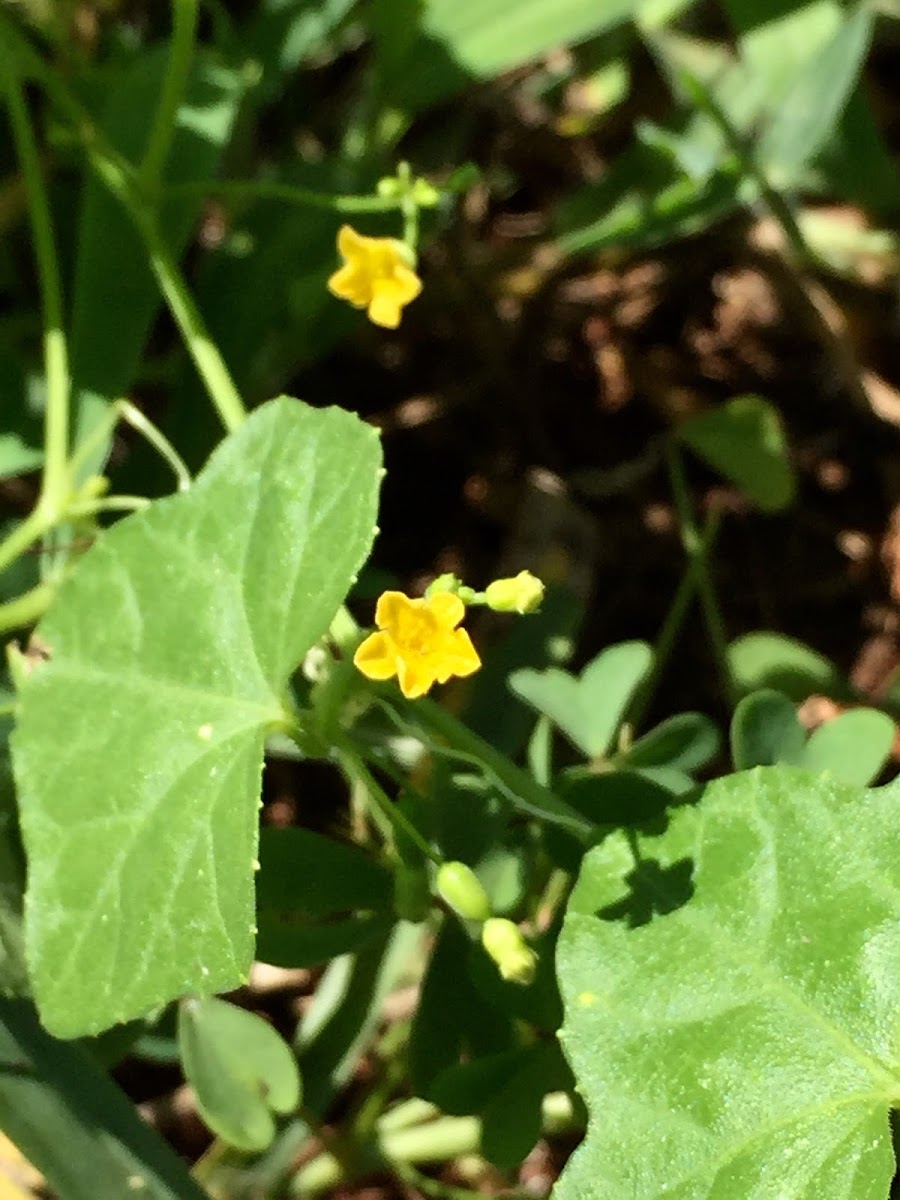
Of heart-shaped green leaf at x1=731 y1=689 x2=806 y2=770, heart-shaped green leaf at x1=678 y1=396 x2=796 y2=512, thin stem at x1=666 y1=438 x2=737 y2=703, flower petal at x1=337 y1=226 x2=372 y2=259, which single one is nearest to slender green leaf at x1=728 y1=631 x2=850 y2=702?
thin stem at x1=666 y1=438 x2=737 y2=703

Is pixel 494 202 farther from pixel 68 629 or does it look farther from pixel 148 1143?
pixel 148 1143

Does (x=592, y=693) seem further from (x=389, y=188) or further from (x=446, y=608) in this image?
(x=389, y=188)

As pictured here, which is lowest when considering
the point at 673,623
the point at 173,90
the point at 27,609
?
the point at 673,623

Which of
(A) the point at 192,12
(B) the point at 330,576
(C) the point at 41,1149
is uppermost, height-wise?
(A) the point at 192,12

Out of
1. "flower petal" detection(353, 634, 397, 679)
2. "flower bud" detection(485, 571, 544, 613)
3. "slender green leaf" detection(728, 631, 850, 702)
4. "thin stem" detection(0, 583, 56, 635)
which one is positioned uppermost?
"flower petal" detection(353, 634, 397, 679)

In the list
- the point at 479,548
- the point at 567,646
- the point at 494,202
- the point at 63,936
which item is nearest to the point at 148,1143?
the point at 63,936

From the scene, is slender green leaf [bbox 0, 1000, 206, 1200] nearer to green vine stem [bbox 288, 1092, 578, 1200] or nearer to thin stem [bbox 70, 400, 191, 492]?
green vine stem [bbox 288, 1092, 578, 1200]

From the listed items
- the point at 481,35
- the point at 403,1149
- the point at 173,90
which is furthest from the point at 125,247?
the point at 403,1149
